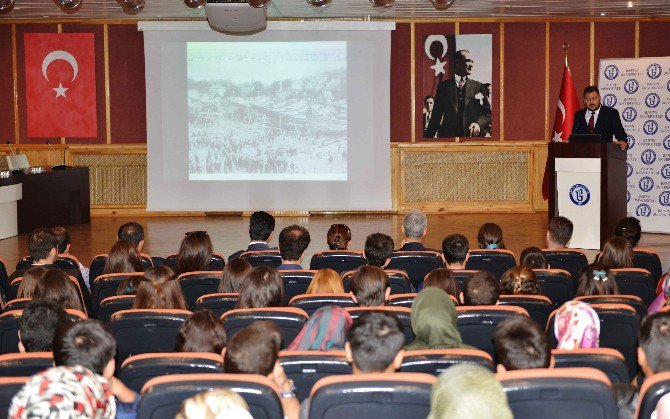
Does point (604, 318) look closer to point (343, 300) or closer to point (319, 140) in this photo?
point (343, 300)

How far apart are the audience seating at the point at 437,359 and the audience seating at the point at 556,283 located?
2348mm

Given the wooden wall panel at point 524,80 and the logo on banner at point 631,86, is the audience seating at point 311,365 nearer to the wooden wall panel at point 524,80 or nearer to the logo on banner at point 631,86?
the logo on banner at point 631,86

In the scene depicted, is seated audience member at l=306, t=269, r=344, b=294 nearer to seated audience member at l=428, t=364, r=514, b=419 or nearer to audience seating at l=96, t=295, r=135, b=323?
audience seating at l=96, t=295, r=135, b=323

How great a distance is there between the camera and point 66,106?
48.8ft

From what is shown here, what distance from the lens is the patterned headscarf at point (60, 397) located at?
2230mm

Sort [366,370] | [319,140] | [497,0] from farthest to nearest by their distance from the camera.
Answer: [319,140], [497,0], [366,370]

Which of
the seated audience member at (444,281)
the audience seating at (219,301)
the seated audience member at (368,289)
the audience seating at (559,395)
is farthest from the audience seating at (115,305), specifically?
the audience seating at (559,395)

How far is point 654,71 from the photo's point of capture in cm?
1202

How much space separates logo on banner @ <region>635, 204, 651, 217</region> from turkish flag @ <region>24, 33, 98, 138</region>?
8307 mm

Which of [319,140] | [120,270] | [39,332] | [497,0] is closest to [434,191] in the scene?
[319,140]

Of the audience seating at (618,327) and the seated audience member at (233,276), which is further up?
the seated audience member at (233,276)

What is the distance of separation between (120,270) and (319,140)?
8630 millimetres

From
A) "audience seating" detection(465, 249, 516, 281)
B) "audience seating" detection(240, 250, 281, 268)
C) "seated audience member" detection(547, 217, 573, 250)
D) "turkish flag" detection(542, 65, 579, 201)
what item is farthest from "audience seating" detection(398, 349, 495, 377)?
"turkish flag" detection(542, 65, 579, 201)

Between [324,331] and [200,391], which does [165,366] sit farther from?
[324,331]
